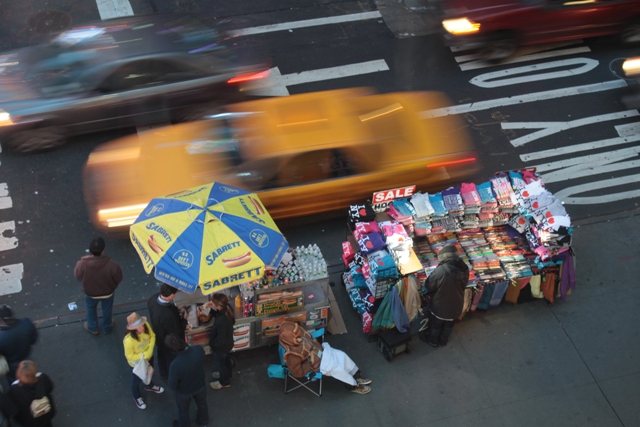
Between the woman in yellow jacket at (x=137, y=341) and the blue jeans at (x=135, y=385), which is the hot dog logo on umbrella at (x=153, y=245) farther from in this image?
the blue jeans at (x=135, y=385)

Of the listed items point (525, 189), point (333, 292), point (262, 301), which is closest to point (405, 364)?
point (333, 292)

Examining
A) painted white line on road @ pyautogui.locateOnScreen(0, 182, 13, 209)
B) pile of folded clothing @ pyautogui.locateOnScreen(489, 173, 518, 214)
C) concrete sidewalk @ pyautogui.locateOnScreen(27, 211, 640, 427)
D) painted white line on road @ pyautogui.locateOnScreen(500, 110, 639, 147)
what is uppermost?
painted white line on road @ pyautogui.locateOnScreen(0, 182, 13, 209)

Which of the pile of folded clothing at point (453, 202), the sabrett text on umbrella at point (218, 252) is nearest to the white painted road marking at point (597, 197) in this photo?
the pile of folded clothing at point (453, 202)

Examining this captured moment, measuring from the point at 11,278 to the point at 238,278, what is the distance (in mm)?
4104

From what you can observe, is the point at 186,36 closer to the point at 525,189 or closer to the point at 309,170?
the point at 309,170

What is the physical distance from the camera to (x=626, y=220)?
11789 millimetres

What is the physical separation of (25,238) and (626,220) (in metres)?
9.82

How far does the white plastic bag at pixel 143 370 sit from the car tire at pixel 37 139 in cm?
517

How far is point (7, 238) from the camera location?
10.9 meters

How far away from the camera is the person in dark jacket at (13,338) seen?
803 centimetres

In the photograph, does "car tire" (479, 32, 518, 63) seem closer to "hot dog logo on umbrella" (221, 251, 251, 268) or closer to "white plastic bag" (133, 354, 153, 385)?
"hot dog logo on umbrella" (221, 251, 251, 268)

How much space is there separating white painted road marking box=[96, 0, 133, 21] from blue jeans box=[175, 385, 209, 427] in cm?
927

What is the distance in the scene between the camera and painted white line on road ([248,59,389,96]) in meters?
13.5

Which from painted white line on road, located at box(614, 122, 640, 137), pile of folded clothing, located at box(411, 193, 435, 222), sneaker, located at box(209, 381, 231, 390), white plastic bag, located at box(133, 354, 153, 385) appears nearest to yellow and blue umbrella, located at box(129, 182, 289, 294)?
white plastic bag, located at box(133, 354, 153, 385)
